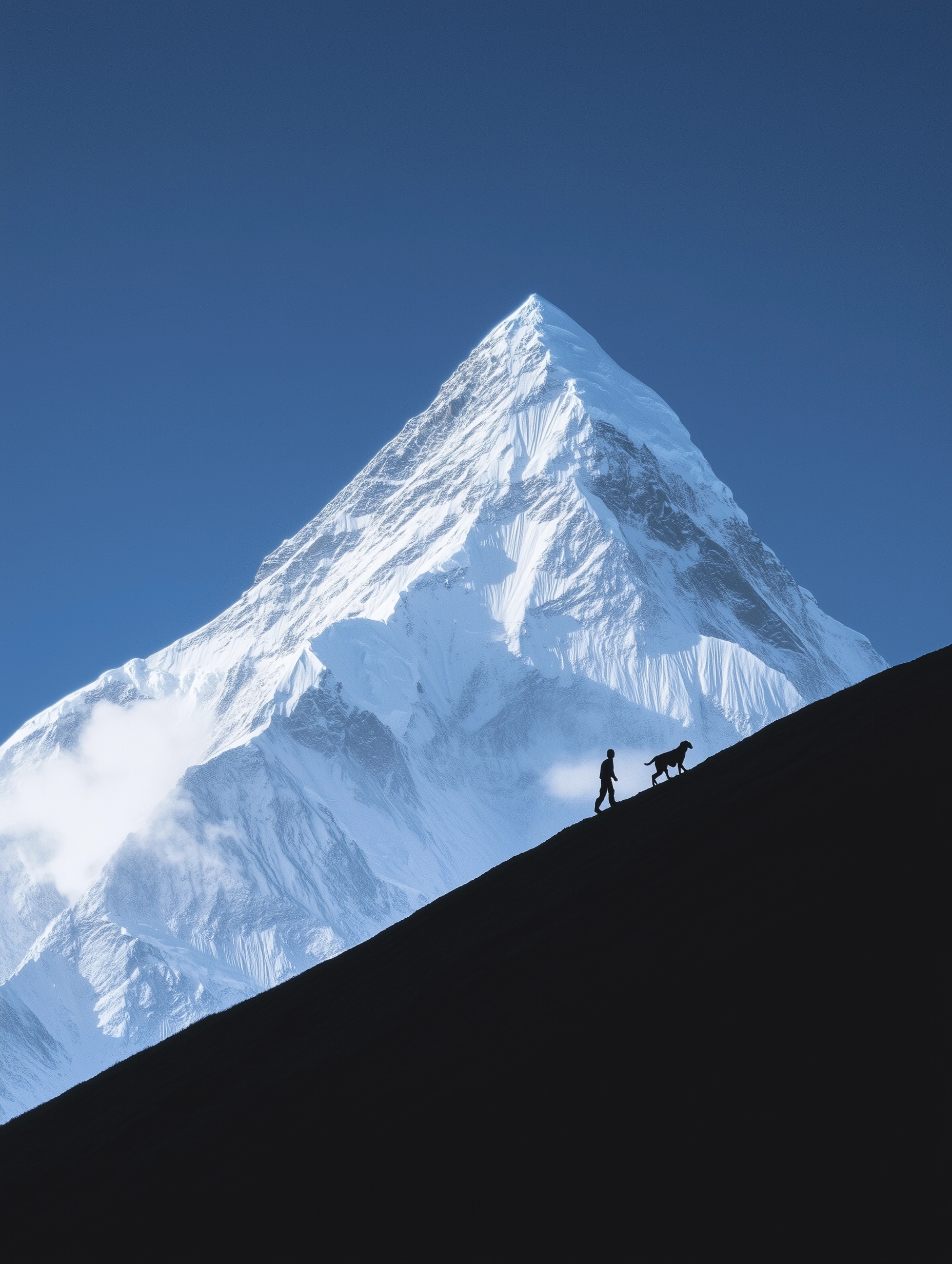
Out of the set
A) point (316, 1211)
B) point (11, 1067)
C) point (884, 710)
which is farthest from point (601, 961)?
point (11, 1067)

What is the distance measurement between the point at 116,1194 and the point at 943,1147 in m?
8.17

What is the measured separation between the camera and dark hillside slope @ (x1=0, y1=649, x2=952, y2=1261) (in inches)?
261

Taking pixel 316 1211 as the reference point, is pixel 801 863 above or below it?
above

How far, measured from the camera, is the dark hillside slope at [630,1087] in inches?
261

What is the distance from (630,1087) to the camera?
26.5 ft

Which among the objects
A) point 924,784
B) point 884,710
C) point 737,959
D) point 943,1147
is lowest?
point 943,1147

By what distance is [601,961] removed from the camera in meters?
11.5

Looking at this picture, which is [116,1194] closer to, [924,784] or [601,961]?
[601,961]

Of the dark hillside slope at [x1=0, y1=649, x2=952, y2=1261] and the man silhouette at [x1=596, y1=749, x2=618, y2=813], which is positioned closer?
→ the dark hillside slope at [x1=0, y1=649, x2=952, y2=1261]

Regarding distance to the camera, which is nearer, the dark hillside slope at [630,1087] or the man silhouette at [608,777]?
the dark hillside slope at [630,1087]

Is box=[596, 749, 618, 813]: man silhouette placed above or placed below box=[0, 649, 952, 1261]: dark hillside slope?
above

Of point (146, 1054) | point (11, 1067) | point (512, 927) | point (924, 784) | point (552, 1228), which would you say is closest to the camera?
point (552, 1228)

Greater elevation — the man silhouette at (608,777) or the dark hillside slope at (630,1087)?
the man silhouette at (608,777)

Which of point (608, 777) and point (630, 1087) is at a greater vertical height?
point (608, 777)
